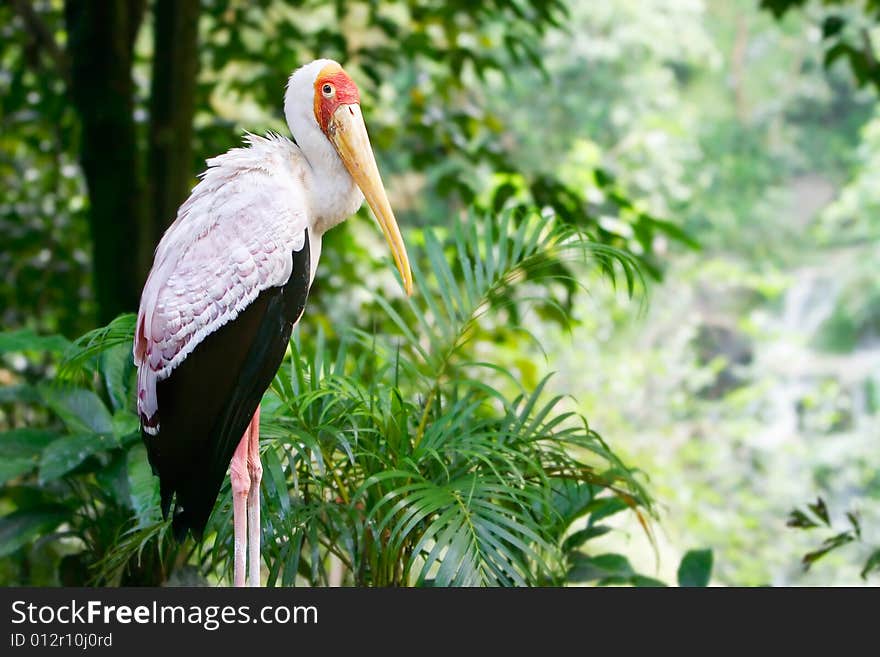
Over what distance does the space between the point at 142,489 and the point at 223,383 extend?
2.35 feet

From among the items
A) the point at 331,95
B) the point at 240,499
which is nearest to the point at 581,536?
the point at 240,499

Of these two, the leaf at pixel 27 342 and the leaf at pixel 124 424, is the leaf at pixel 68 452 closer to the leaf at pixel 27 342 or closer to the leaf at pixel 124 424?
the leaf at pixel 124 424

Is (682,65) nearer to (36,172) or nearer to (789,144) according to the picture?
(789,144)

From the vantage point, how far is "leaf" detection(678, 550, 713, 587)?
2.24 meters

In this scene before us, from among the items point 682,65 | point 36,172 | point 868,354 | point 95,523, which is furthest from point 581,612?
point 682,65

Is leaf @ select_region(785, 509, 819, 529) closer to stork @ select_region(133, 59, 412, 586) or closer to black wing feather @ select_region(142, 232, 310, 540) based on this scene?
stork @ select_region(133, 59, 412, 586)

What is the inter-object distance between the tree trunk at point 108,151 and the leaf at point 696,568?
1.54 meters

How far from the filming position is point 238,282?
1334 mm

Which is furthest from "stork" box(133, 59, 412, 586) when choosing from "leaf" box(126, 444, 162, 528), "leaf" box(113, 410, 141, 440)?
"leaf" box(113, 410, 141, 440)

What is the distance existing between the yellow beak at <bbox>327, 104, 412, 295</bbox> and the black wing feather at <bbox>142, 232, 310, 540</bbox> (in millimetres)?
106

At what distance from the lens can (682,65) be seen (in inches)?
438

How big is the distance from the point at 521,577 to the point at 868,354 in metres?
9.62

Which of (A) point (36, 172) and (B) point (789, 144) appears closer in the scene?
(A) point (36, 172)

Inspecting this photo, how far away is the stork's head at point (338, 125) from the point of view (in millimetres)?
1384
